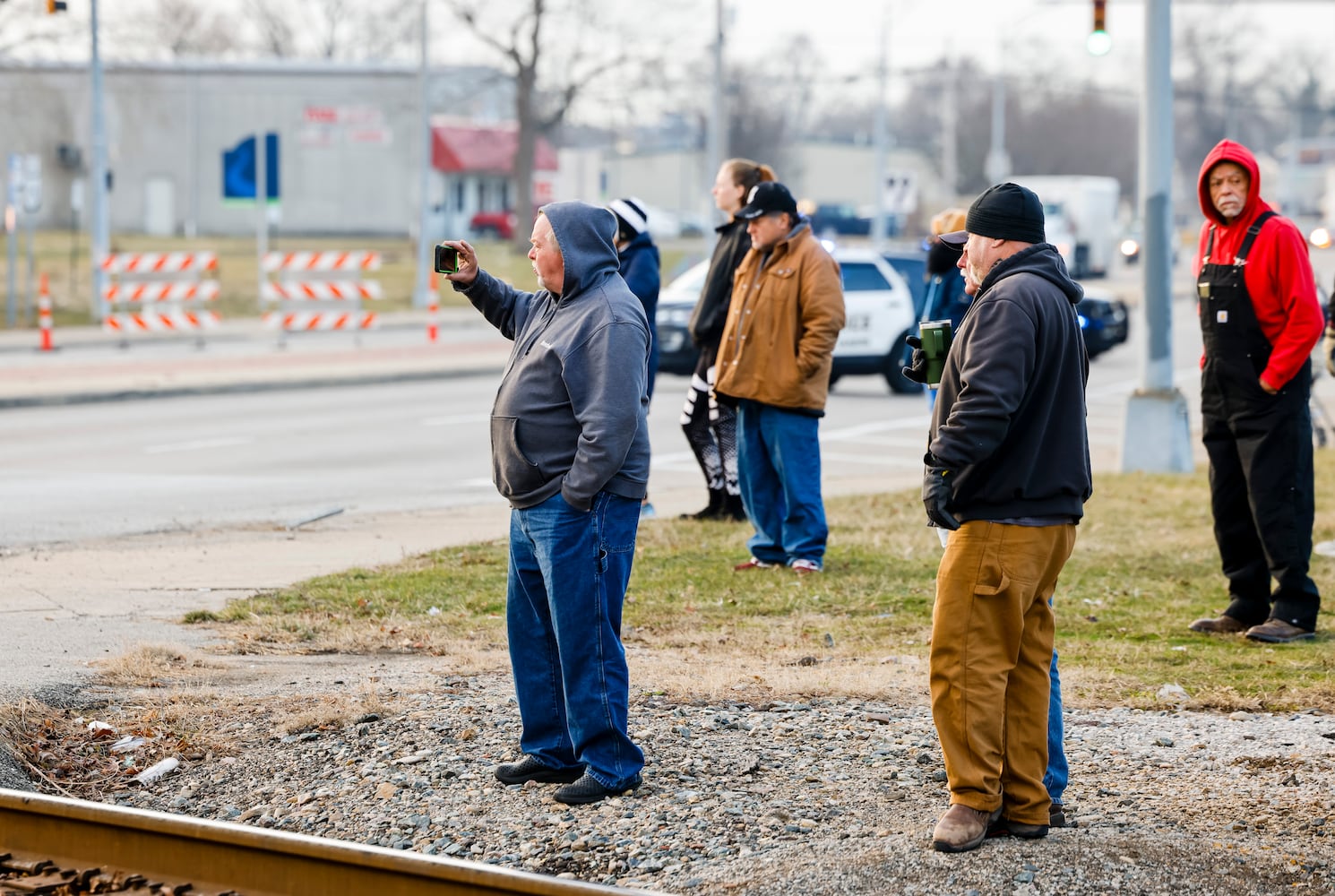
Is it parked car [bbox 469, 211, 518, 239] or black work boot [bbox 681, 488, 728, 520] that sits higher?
parked car [bbox 469, 211, 518, 239]

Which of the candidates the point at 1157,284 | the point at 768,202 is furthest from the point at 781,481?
the point at 1157,284

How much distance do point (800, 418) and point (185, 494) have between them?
203 inches

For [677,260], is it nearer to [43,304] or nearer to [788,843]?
[43,304]

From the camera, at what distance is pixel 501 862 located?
4652 mm

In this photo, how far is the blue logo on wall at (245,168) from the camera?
26125mm

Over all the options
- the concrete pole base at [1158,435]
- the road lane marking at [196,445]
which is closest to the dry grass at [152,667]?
the road lane marking at [196,445]

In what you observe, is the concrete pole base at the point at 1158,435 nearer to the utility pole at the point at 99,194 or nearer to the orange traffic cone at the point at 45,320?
the orange traffic cone at the point at 45,320

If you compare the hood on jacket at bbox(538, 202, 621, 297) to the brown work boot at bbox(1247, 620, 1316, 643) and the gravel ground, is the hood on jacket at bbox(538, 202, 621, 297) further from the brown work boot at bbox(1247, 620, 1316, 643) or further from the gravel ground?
the brown work boot at bbox(1247, 620, 1316, 643)

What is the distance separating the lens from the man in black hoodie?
14.8 ft

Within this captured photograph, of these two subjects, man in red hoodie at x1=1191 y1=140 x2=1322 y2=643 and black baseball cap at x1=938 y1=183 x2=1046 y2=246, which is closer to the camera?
black baseball cap at x1=938 y1=183 x2=1046 y2=246

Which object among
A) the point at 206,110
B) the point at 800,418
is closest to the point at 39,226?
the point at 206,110

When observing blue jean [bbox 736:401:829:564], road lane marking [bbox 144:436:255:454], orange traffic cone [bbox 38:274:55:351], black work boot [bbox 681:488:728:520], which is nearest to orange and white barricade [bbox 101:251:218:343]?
orange traffic cone [bbox 38:274:55:351]

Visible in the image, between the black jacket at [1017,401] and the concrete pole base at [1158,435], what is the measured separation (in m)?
8.88

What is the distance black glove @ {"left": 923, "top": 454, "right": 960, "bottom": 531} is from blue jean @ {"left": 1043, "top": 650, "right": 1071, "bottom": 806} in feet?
2.03
